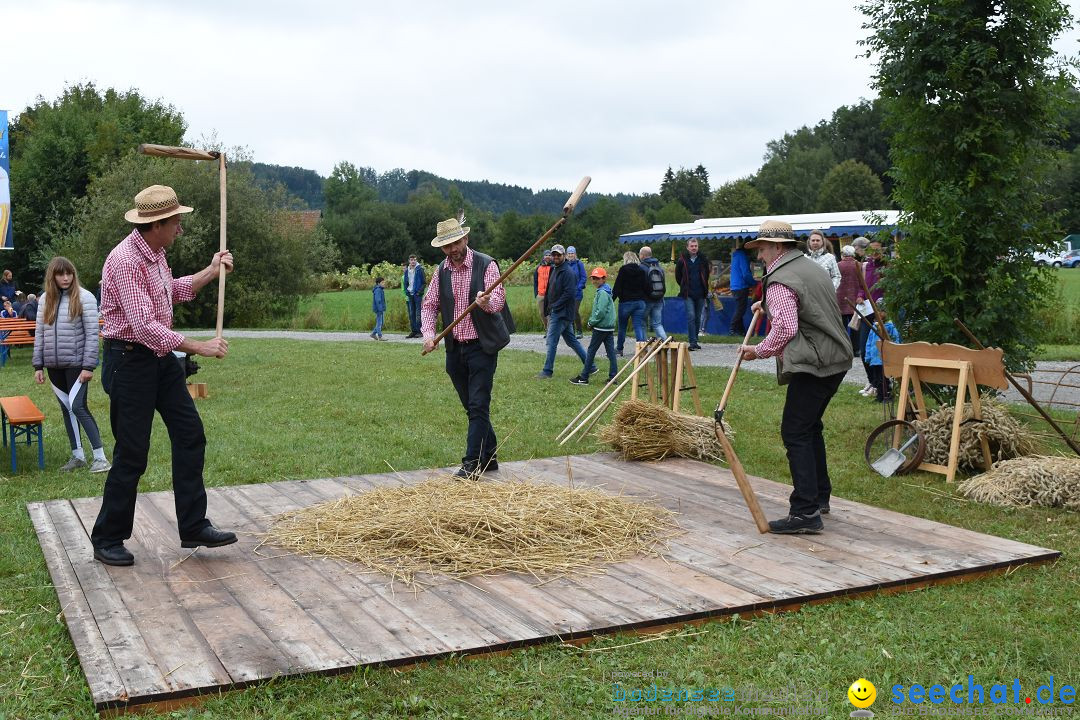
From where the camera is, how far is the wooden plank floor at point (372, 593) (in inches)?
157

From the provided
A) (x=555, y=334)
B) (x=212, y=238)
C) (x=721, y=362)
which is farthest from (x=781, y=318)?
(x=212, y=238)

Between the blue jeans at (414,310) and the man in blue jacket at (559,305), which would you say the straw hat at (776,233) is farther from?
the blue jeans at (414,310)

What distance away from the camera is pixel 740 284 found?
63.7 ft

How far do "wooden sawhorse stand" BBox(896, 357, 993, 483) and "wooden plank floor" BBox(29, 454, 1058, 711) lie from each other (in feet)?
5.19

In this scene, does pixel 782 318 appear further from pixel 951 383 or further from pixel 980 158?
pixel 980 158

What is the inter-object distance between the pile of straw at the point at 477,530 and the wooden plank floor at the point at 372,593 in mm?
152

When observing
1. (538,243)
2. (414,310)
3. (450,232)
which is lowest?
(414,310)

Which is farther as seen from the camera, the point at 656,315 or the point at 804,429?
the point at 656,315

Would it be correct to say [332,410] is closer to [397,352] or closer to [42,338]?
[42,338]

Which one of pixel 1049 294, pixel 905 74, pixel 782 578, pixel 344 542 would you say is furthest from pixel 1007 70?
pixel 344 542

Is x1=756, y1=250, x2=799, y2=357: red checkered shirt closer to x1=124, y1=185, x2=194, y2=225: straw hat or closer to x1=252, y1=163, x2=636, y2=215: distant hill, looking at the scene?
x1=124, y1=185, x2=194, y2=225: straw hat

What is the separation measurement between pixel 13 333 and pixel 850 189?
5525 centimetres

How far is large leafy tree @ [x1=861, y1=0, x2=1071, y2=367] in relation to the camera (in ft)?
29.3

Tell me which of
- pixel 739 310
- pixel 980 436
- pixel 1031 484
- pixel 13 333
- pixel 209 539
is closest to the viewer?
pixel 209 539
